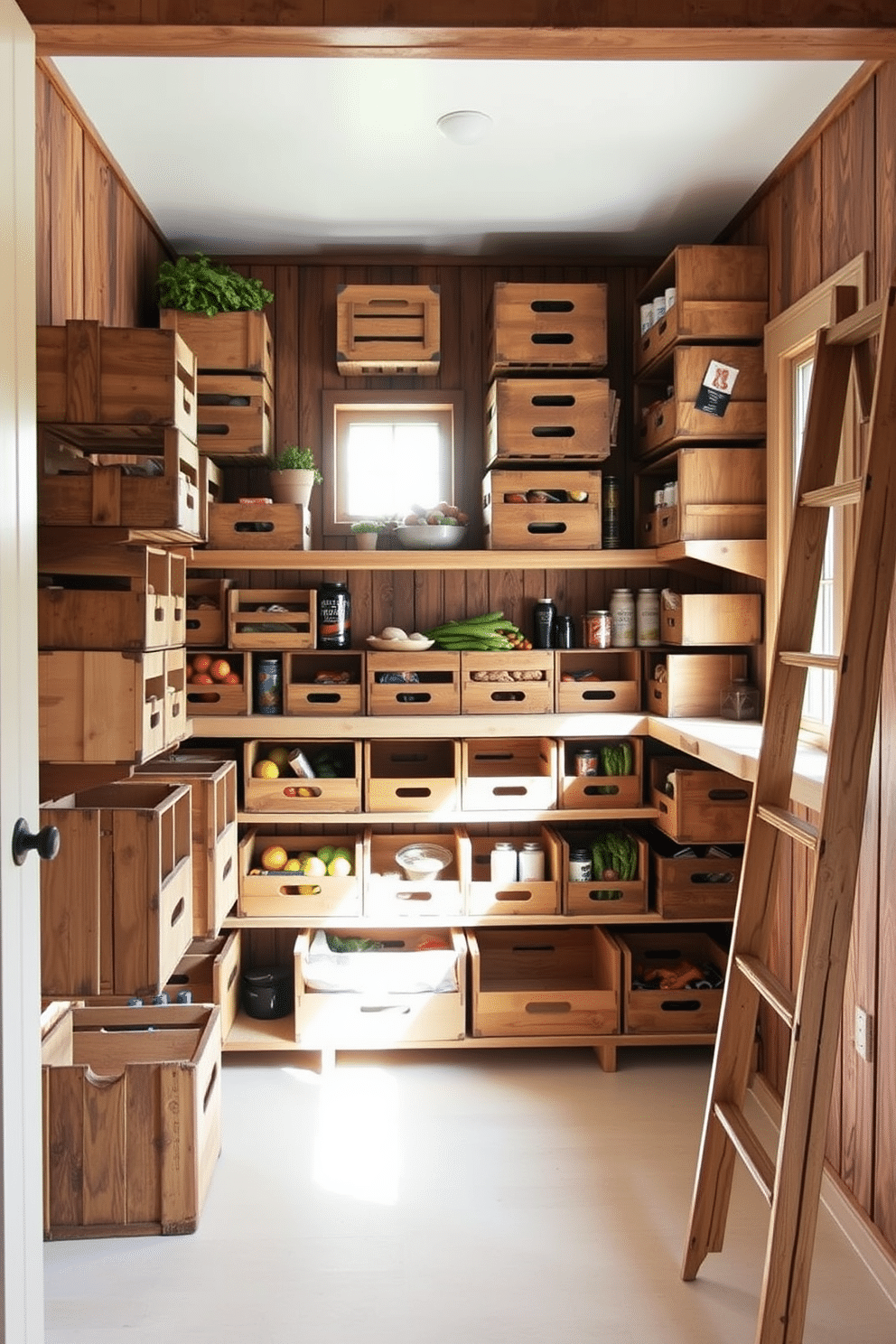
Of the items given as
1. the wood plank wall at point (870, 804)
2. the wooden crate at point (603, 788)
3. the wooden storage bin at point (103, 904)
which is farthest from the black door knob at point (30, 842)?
the wooden crate at point (603, 788)

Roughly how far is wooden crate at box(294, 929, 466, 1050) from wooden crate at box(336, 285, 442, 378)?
1954 mm

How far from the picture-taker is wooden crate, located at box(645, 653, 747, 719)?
11.4ft

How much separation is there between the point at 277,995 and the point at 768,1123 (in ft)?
5.15

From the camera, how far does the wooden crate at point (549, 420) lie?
353 centimetres

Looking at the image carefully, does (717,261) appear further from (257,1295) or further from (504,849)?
(257,1295)

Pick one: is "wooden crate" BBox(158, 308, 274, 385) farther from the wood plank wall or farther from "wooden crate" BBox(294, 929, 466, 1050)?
"wooden crate" BBox(294, 929, 466, 1050)

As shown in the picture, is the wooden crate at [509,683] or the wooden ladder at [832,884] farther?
the wooden crate at [509,683]

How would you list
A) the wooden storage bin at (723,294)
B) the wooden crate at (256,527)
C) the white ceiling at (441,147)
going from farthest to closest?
the wooden crate at (256,527) → the wooden storage bin at (723,294) → the white ceiling at (441,147)

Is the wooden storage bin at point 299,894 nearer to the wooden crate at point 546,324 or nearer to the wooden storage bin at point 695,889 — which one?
the wooden storage bin at point 695,889

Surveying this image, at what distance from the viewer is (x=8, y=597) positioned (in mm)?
1600

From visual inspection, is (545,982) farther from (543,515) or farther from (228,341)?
(228,341)

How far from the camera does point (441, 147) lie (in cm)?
296

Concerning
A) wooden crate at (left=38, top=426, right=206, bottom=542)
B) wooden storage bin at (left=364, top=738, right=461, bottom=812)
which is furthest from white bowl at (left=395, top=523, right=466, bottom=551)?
wooden crate at (left=38, top=426, right=206, bottom=542)

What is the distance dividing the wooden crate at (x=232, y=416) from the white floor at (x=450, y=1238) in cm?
200
